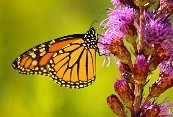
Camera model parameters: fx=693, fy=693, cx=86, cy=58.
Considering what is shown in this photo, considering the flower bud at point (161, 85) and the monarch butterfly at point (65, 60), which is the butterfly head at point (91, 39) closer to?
the monarch butterfly at point (65, 60)

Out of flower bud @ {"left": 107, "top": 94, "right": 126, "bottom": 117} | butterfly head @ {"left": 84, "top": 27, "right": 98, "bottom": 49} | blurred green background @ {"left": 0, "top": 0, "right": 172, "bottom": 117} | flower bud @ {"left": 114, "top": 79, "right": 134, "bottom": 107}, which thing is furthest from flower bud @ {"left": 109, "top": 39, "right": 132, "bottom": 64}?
blurred green background @ {"left": 0, "top": 0, "right": 172, "bottom": 117}

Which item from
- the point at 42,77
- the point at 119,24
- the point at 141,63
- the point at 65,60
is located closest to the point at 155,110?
Result: the point at 141,63

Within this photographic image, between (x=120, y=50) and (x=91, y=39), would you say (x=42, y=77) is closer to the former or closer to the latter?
(x=91, y=39)

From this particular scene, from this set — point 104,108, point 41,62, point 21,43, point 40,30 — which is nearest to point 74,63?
point 41,62

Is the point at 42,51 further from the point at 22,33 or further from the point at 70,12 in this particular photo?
the point at 70,12

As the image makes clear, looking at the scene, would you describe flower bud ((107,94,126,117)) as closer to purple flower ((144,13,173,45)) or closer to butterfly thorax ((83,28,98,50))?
purple flower ((144,13,173,45))

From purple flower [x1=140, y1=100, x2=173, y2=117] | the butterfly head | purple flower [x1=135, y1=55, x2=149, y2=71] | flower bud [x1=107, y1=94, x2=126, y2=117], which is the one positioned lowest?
purple flower [x1=140, y1=100, x2=173, y2=117]

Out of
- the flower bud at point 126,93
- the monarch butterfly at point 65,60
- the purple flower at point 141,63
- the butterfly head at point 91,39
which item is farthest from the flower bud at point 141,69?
the butterfly head at point 91,39
